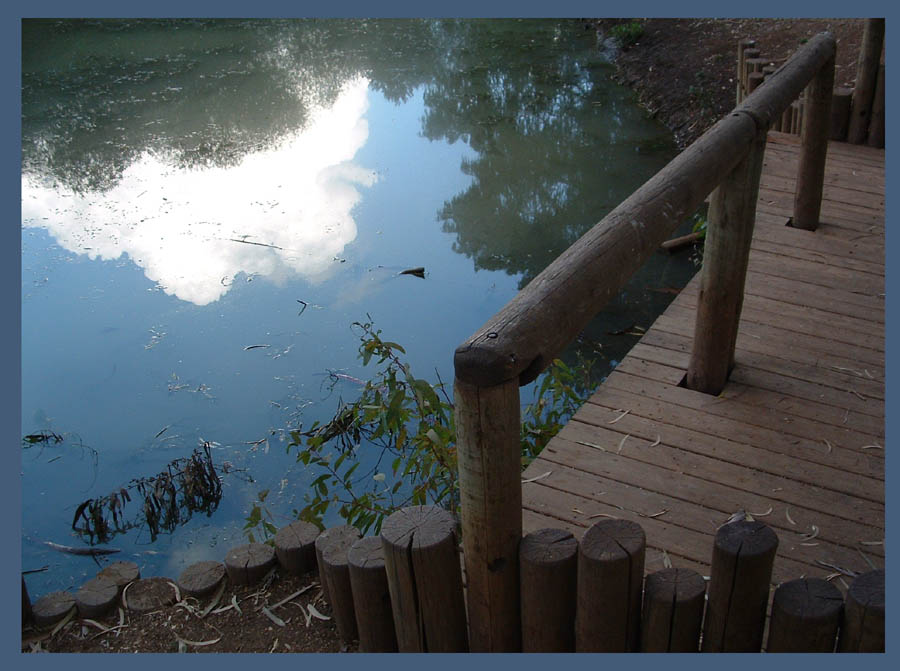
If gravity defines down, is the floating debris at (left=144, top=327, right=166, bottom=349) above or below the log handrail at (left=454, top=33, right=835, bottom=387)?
below

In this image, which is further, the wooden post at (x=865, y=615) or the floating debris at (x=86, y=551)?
the floating debris at (x=86, y=551)

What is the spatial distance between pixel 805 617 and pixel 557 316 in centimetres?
81

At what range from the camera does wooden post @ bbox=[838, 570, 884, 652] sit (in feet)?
5.83

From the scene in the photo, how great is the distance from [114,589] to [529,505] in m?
1.46

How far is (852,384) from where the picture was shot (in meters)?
3.25

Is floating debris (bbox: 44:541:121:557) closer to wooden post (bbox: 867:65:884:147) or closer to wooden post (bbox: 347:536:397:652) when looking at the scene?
wooden post (bbox: 347:536:397:652)

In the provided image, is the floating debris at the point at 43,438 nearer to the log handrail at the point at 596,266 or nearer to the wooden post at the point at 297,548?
the wooden post at the point at 297,548

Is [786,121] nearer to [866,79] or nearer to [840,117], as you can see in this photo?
[840,117]

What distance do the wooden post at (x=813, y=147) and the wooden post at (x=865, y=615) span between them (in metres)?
2.81

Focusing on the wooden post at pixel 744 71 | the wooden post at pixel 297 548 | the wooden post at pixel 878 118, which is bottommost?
the wooden post at pixel 297 548

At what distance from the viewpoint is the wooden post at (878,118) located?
5.29 metres

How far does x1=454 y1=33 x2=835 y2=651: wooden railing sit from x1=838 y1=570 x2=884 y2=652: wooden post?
699 mm

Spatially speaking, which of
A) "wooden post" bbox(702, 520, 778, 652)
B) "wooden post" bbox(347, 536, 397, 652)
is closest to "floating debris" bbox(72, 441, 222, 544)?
"wooden post" bbox(347, 536, 397, 652)

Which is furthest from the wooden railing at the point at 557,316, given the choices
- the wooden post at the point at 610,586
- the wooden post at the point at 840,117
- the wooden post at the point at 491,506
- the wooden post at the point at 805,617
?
the wooden post at the point at 840,117
